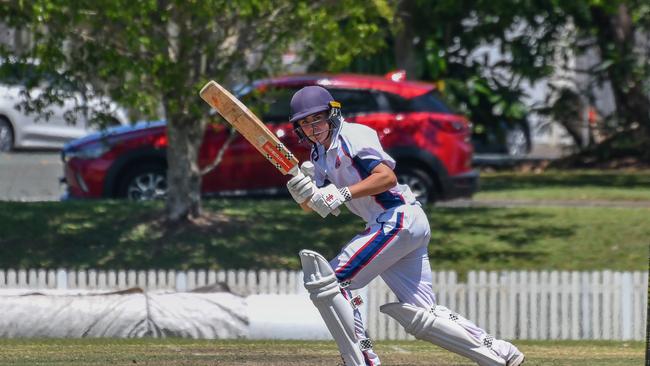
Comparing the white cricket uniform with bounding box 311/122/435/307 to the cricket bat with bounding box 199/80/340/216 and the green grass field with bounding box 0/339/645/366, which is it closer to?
the cricket bat with bounding box 199/80/340/216

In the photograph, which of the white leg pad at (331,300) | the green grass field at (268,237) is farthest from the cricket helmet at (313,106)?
the green grass field at (268,237)

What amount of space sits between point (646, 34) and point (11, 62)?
14441 millimetres

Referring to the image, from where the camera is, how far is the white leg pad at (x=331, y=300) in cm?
780

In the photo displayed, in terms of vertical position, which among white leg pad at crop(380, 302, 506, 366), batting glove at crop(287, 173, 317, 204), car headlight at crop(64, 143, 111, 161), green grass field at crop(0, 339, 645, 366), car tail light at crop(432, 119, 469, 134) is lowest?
green grass field at crop(0, 339, 645, 366)

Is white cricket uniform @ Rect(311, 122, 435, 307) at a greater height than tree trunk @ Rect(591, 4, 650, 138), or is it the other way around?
tree trunk @ Rect(591, 4, 650, 138)

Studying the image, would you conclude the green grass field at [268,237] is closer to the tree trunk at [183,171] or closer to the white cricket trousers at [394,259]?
the tree trunk at [183,171]

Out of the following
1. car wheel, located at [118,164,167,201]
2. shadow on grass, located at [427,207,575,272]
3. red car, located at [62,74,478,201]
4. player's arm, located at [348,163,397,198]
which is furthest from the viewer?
car wheel, located at [118,164,167,201]

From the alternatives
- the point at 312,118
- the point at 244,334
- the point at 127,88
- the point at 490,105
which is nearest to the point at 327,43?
the point at 127,88

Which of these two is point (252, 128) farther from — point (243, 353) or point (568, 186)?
point (568, 186)

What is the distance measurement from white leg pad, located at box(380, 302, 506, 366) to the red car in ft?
33.0

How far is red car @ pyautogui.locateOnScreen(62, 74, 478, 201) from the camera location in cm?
1820

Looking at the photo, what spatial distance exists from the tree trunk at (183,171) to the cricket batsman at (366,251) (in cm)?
866

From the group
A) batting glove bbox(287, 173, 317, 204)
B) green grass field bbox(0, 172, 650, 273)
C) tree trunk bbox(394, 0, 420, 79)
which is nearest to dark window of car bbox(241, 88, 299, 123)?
green grass field bbox(0, 172, 650, 273)

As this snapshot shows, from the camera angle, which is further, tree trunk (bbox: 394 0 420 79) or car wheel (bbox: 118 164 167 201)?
tree trunk (bbox: 394 0 420 79)
